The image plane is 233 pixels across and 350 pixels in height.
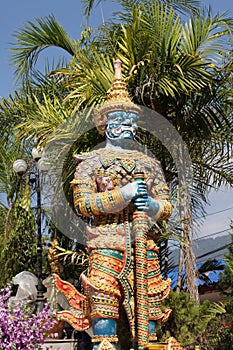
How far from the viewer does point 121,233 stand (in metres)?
5.62

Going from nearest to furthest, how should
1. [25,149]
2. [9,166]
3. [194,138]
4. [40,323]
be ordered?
[40,323] → [194,138] → [25,149] → [9,166]

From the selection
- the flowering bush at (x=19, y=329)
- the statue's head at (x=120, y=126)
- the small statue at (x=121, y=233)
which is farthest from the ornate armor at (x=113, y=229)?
the flowering bush at (x=19, y=329)

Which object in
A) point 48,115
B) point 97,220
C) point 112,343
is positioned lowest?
point 112,343

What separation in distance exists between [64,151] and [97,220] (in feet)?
6.59

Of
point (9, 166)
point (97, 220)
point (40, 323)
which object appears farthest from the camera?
point (9, 166)

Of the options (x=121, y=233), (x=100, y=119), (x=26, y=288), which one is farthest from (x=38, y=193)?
(x=121, y=233)

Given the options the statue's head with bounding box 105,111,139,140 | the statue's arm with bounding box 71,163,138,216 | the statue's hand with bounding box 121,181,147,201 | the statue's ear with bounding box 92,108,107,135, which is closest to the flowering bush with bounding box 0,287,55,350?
the statue's arm with bounding box 71,163,138,216

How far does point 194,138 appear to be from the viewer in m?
8.05

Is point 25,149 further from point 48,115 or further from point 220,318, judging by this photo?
point 220,318

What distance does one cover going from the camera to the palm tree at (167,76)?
7191mm

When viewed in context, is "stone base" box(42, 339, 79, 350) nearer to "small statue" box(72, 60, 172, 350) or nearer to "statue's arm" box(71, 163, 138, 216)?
"small statue" box(72, 60, 172, 350)

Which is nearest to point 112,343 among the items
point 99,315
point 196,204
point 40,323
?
point 99,315

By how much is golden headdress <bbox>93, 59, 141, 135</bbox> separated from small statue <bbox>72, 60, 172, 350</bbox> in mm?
17

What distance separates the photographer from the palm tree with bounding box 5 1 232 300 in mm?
7191
